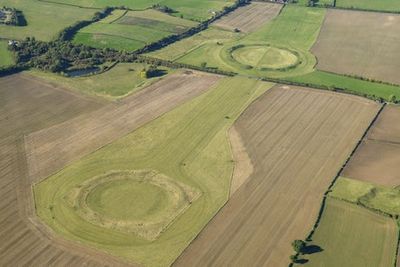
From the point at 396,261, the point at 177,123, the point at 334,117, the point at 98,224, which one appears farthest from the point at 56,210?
the point at 334,117

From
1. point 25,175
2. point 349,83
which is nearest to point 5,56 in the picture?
point 25,175

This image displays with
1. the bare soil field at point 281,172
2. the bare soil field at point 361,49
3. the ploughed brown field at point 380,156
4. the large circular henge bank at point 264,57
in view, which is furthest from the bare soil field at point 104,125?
the ploughed brown field at point 380,156

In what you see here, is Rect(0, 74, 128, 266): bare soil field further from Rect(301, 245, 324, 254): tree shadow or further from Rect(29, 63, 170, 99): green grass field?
Rect(301, 245, 324, 254): tree shadow

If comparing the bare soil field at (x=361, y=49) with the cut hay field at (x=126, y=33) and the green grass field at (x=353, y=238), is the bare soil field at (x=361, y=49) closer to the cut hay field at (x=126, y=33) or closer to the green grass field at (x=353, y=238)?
the cut hay field at (x=126, y=33)

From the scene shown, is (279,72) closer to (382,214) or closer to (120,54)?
(120,54)

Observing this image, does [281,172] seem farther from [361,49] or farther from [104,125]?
[361,49]
